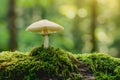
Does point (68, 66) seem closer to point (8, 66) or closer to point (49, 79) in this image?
point (49, 79)

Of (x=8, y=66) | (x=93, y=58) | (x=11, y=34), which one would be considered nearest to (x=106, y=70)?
(x=93, y=58)

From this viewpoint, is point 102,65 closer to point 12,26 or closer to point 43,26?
point 43,26


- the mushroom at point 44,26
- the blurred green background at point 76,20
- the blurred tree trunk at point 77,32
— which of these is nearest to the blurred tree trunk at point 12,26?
the blurred green background at point 76,20

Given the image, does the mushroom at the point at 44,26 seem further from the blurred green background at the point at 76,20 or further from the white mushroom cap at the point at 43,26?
the blurred green background at the point at 76,20

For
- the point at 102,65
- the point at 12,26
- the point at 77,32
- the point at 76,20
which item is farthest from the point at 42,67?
the point at 76,20

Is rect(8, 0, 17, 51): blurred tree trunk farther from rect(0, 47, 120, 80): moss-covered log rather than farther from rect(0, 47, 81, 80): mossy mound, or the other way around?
rect(0, 47, 81, 80): mossy mound
